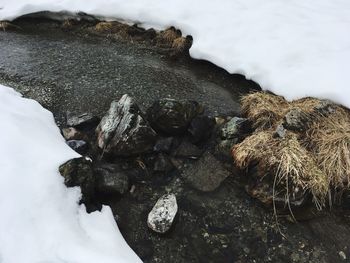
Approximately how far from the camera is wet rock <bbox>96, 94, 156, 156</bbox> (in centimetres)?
512

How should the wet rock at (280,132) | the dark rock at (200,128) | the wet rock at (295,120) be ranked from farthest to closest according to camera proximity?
the dark rock at (200,128), the wet rock at (295,120), the wet rock at (280,132)

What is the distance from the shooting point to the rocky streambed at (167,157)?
443 centimetres

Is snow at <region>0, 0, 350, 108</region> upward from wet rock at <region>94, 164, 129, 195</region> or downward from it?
upward

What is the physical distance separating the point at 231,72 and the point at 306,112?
5.50ft

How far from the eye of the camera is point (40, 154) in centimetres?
448

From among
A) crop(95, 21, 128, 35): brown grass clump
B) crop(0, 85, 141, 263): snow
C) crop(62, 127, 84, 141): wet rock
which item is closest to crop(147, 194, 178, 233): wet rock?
crop(0, 85, 141, 263): snow

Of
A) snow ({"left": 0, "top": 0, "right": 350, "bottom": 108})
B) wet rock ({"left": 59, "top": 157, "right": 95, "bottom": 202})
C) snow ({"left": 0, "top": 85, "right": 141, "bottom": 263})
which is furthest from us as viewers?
snow ({"left": 0, "top": 0, "right": 350, "bottom": 108})

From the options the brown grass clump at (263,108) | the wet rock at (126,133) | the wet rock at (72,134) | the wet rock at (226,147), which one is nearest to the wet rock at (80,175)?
the wet rock at (126,133)

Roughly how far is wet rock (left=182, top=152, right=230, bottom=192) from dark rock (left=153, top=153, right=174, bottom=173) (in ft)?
0.72

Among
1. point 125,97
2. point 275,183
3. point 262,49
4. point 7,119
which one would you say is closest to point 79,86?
point 125,97

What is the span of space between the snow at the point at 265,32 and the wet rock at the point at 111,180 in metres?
2.89

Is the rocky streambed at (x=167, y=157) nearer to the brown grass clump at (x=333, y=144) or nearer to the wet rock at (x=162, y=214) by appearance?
the wet rock at (x=162, y=214)

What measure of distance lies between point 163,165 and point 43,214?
1.78m

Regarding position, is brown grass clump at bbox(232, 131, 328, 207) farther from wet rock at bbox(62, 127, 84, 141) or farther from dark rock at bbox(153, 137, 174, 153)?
wet rock at bbox(62, 127, 84, 141)
